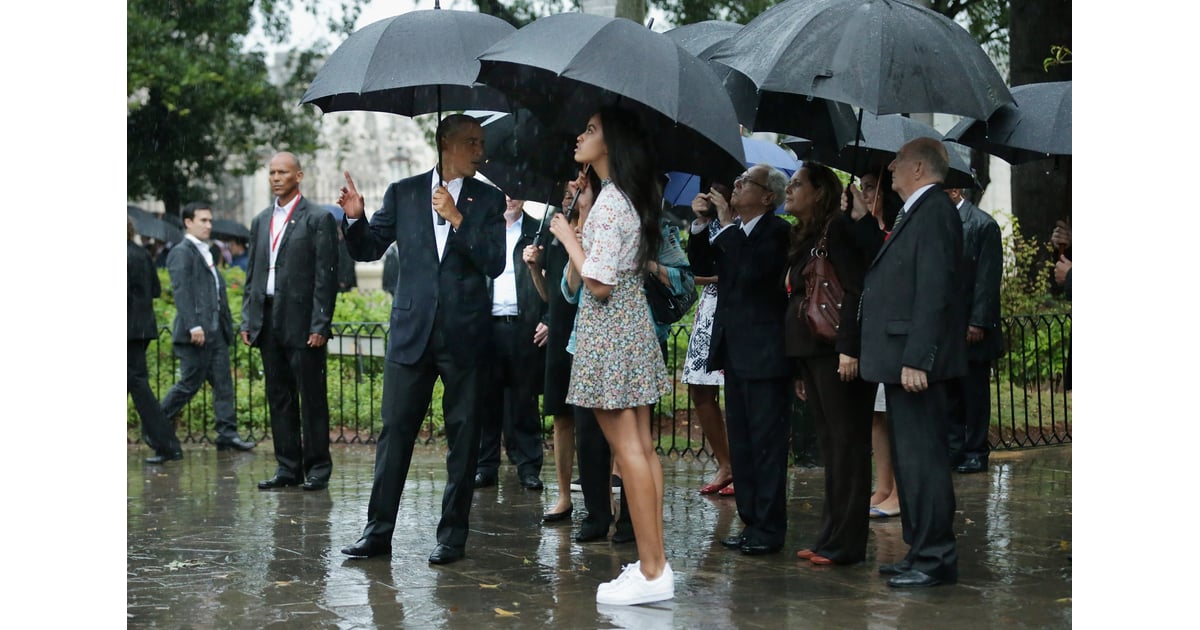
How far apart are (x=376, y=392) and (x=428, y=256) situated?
668 cm

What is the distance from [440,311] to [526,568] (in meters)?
1.33

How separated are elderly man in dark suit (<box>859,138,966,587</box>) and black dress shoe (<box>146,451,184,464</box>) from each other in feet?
21.7

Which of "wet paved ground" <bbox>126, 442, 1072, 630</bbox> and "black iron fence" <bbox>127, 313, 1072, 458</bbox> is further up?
"black iron fence" <bbox>127, 313, 1072, 458</bbox>

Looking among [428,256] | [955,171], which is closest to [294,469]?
[428,256]

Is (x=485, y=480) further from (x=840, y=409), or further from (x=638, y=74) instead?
(x=638, y=74)

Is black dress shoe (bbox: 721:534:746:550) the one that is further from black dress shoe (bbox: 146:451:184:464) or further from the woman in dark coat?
black dress shoe (bbox: 146:451:184:464)

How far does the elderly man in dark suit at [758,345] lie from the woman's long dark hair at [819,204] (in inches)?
6.2

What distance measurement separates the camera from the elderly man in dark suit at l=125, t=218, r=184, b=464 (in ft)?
36.7

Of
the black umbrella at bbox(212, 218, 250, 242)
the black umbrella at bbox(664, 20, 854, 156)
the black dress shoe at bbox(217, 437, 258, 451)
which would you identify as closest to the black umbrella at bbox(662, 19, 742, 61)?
the black umbrella at bbox(664, 20, 854, 156)

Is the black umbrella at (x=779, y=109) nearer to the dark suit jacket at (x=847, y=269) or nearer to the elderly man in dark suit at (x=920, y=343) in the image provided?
the dark suit jacket at (x=847, y=269)

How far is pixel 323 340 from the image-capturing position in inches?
370

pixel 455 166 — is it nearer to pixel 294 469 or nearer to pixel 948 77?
pixel 948 77

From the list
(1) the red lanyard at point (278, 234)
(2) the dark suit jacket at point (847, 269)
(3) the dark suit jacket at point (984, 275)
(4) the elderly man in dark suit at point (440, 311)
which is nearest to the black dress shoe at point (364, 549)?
(4) the elderly man in dark suit at point (440, 311)

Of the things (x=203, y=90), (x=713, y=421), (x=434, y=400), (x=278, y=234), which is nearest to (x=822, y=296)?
(x=713, y=421)
